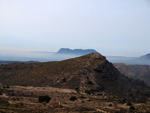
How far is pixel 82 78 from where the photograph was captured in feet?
206

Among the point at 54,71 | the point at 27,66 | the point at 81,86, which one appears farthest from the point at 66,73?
the point at 27,66

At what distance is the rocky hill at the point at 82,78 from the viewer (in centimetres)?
5751

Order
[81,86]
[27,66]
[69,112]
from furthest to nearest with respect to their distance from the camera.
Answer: [27,66]
[81,86]
[69,112]

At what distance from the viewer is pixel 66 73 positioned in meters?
67.0

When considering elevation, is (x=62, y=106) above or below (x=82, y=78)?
below

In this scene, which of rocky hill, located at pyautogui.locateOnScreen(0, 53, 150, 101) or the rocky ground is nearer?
the rocky ground

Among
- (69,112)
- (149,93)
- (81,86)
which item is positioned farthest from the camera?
(149,93)

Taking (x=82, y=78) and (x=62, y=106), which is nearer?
(x=62, y=106)

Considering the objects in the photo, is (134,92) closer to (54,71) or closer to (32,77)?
(54,71)

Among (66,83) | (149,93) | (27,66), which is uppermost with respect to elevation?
(27,66)

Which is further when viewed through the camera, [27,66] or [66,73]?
[27,66]

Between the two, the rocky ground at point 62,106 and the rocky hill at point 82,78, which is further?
the rocky hill at point 82,78

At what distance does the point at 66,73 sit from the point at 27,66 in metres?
28.9

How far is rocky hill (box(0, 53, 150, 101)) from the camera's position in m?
57.5
